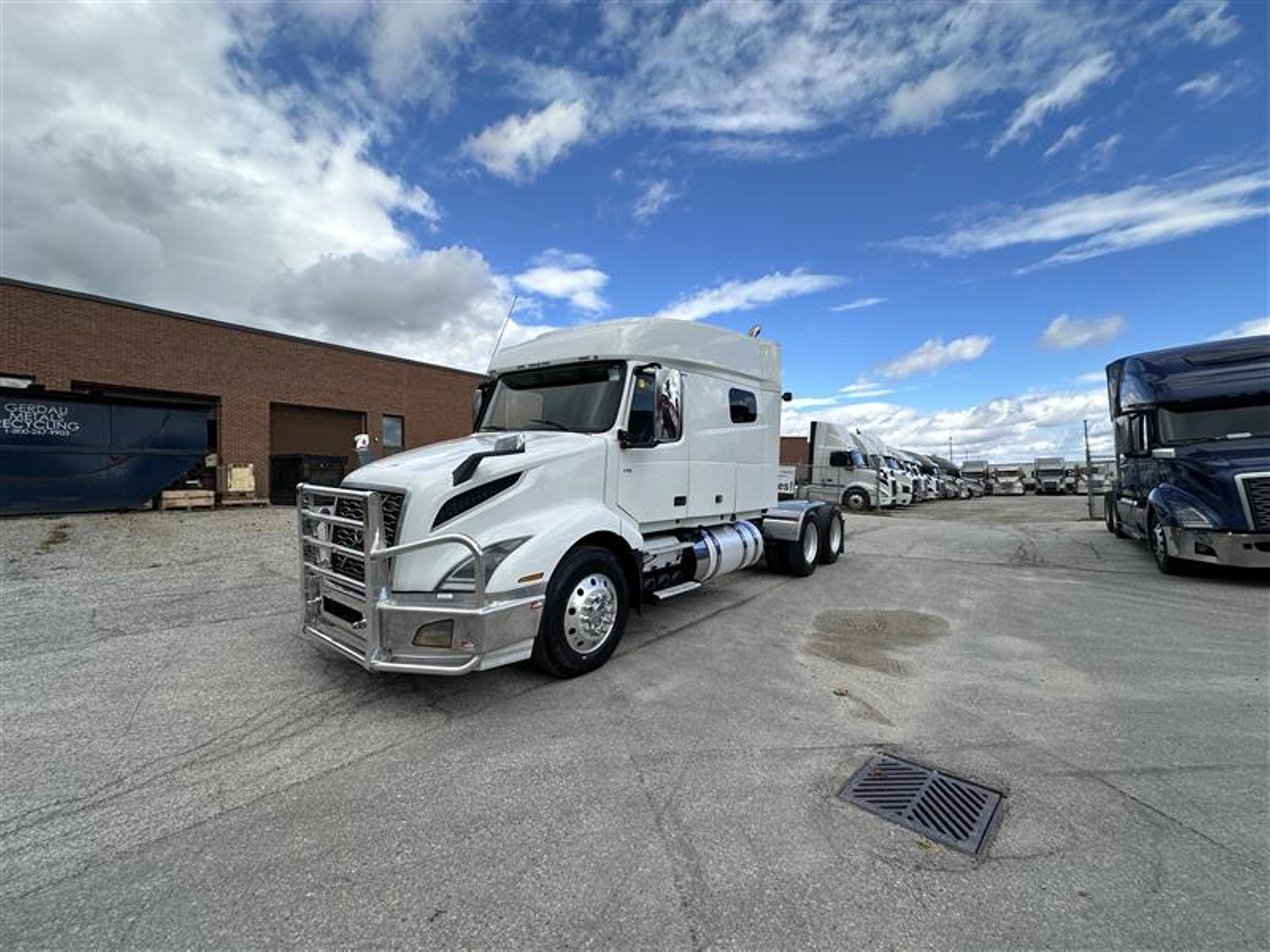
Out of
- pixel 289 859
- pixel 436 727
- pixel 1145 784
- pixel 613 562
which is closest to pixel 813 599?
pixel 613 562

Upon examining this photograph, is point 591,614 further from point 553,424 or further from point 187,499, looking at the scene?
point 187,499

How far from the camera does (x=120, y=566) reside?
26.1 feet

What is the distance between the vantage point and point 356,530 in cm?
396

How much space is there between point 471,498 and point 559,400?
65.3 inches

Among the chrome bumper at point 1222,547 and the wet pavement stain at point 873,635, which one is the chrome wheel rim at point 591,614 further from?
the chrome bumper at point 1222,547

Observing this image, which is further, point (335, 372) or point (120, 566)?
point (335, 372)

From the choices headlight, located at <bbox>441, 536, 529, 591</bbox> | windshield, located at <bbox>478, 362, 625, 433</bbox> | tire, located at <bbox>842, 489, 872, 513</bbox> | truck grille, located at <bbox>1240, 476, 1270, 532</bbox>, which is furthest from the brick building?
tire, located at <bbox>842, 489, 872, 513</bbox>

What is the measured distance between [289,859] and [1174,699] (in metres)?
5.45

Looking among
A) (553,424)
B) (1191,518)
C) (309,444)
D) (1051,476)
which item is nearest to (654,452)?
(553,424)

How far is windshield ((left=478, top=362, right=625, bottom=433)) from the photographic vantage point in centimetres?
506

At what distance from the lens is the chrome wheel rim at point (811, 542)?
27.8 ft

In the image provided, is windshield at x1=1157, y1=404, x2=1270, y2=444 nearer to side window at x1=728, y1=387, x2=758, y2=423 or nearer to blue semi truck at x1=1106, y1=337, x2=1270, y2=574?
blue semi truck at x1=1106, y1=337, x2=1270, y2=574

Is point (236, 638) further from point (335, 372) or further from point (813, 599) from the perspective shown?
point (335, 372)

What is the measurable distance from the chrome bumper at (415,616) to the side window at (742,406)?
3.50 metres
